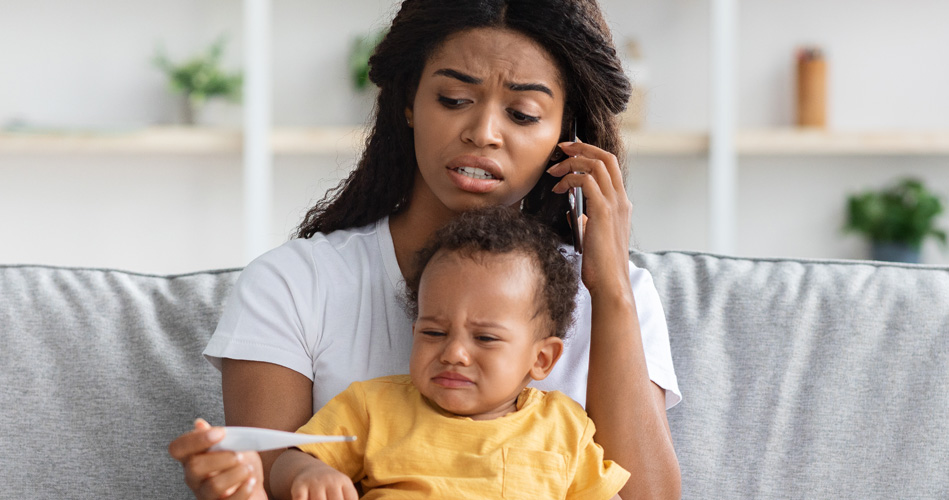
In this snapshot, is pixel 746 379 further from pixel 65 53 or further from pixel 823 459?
pixel 65 53

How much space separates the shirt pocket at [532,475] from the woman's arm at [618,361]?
157 mm

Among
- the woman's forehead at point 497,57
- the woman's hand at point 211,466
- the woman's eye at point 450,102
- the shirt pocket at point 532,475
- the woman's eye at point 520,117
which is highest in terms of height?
the woman's forehead at point 497,57

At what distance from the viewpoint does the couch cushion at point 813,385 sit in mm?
1535

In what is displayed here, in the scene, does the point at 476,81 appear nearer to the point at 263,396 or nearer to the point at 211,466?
the point at 263,396

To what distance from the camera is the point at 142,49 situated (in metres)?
3.80

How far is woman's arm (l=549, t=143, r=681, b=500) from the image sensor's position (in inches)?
51.5

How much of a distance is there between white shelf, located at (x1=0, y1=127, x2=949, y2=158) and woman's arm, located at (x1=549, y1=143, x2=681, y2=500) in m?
2.17

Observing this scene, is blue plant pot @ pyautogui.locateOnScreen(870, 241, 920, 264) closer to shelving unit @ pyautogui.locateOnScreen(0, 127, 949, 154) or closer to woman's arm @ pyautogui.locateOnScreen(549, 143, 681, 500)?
shelving unit @ pyautogui.locateOnScreen(0, 127, 949, 154)

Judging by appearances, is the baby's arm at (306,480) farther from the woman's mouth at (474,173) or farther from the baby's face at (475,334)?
the woman's mouth at (474,173)

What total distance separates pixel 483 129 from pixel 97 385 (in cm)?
77

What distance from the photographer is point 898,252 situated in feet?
11.9

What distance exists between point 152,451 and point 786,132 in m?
2.75

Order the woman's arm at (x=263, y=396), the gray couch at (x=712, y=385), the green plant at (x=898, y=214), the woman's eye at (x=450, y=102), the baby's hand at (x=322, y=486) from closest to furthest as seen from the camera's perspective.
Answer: the baby's hand at (x=322, y=486), the woman's arm at (x=263, y=396), the woman's eye at (x=450, y=102), the gray couch at (x=712, y=385), the green plant at (x=898, y=214)

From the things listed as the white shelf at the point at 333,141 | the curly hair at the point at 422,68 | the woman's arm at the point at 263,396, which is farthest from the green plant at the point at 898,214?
the woman's arm at the point at 263,396
